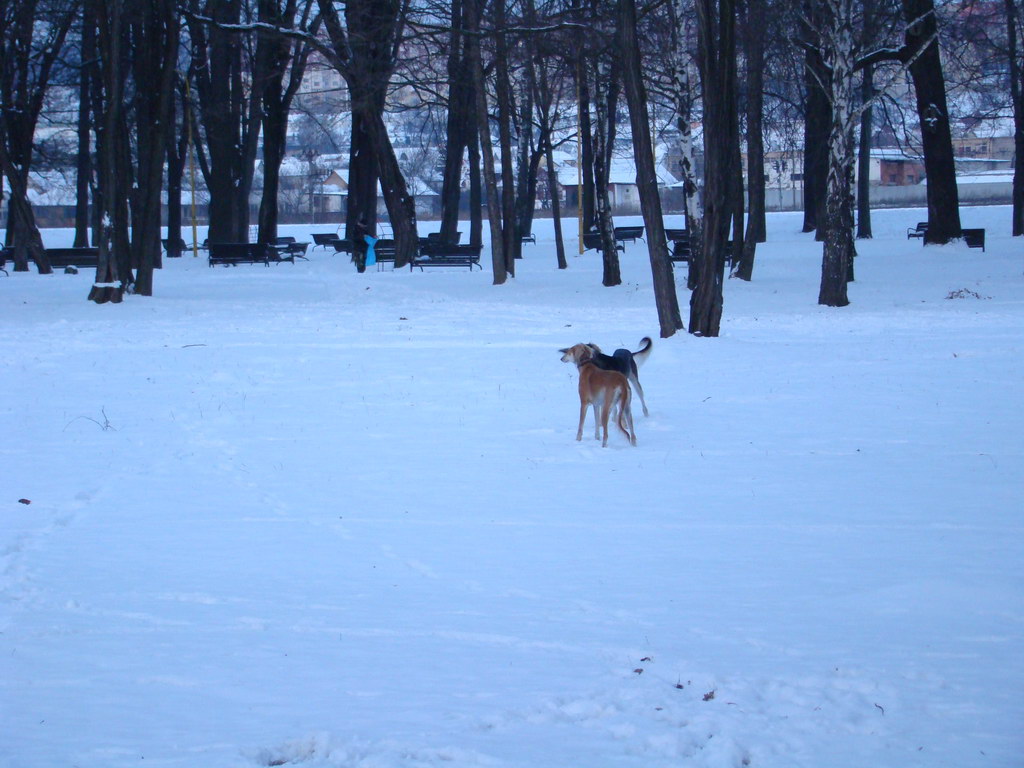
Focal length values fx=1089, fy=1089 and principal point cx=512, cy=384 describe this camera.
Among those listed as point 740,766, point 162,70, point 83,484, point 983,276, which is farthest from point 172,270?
point 740,766

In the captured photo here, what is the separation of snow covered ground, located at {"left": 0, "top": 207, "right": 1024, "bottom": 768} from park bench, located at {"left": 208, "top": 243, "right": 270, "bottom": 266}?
23462 mm

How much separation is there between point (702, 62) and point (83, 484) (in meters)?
10.3

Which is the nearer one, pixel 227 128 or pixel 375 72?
pixel 375 72

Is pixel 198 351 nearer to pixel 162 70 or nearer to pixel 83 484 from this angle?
pixel 83 484

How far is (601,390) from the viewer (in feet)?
29.6

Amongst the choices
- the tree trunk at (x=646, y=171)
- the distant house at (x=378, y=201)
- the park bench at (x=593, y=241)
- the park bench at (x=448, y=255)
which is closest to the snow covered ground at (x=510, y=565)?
the tree trunk at (x=646, y=171)

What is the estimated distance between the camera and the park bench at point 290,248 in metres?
39.5

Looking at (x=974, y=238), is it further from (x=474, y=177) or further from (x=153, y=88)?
(x=153, y=88)

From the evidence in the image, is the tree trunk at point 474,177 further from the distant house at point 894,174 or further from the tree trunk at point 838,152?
the distant house at point 894,174

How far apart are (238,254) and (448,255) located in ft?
26.7

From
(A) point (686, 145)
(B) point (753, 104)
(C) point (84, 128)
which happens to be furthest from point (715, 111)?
(C) point (84, 128)

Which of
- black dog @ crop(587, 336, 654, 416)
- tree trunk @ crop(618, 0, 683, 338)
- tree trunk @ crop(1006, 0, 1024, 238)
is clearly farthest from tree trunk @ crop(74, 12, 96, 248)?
tree trunk @ crop(1006, 0, 1024, 238)

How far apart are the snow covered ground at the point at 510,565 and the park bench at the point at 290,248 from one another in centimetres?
2565

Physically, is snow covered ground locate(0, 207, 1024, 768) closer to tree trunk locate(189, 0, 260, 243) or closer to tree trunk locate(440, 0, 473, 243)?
tree trunk locate(440, 0, 473, 243)
